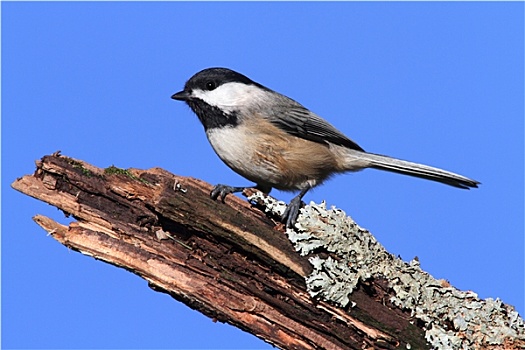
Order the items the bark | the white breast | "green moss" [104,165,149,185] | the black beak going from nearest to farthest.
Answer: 1. the bark
2. "green moss" [104,165,149,185]
3. the white breast
4. the black beak

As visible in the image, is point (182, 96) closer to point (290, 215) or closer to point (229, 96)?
point (229, 96)

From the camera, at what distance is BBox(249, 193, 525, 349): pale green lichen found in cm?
341

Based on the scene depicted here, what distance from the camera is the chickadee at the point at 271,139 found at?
15.6ft

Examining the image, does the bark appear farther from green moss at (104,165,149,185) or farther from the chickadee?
the chickadee

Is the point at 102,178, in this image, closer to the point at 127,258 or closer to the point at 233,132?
the point at 127,258

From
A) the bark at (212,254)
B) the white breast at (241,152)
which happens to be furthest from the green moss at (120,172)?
the white breast at (241,152)

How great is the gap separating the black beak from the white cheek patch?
55 millimetres

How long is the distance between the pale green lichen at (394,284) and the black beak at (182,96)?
166 centimetres

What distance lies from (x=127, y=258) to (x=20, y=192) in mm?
794

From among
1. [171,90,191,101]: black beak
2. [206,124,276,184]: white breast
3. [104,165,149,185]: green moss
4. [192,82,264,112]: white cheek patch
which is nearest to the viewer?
[104,165,149,185]: green moss

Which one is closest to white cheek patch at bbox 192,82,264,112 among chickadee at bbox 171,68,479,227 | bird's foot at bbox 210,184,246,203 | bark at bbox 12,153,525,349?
chickadee at bbox 171,68,479,227

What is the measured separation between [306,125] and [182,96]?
3.67 feet

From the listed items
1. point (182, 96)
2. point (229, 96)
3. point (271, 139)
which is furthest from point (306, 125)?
point (182, 96)

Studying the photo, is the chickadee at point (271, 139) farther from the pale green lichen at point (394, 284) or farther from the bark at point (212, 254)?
the bark at point (212, 254)
